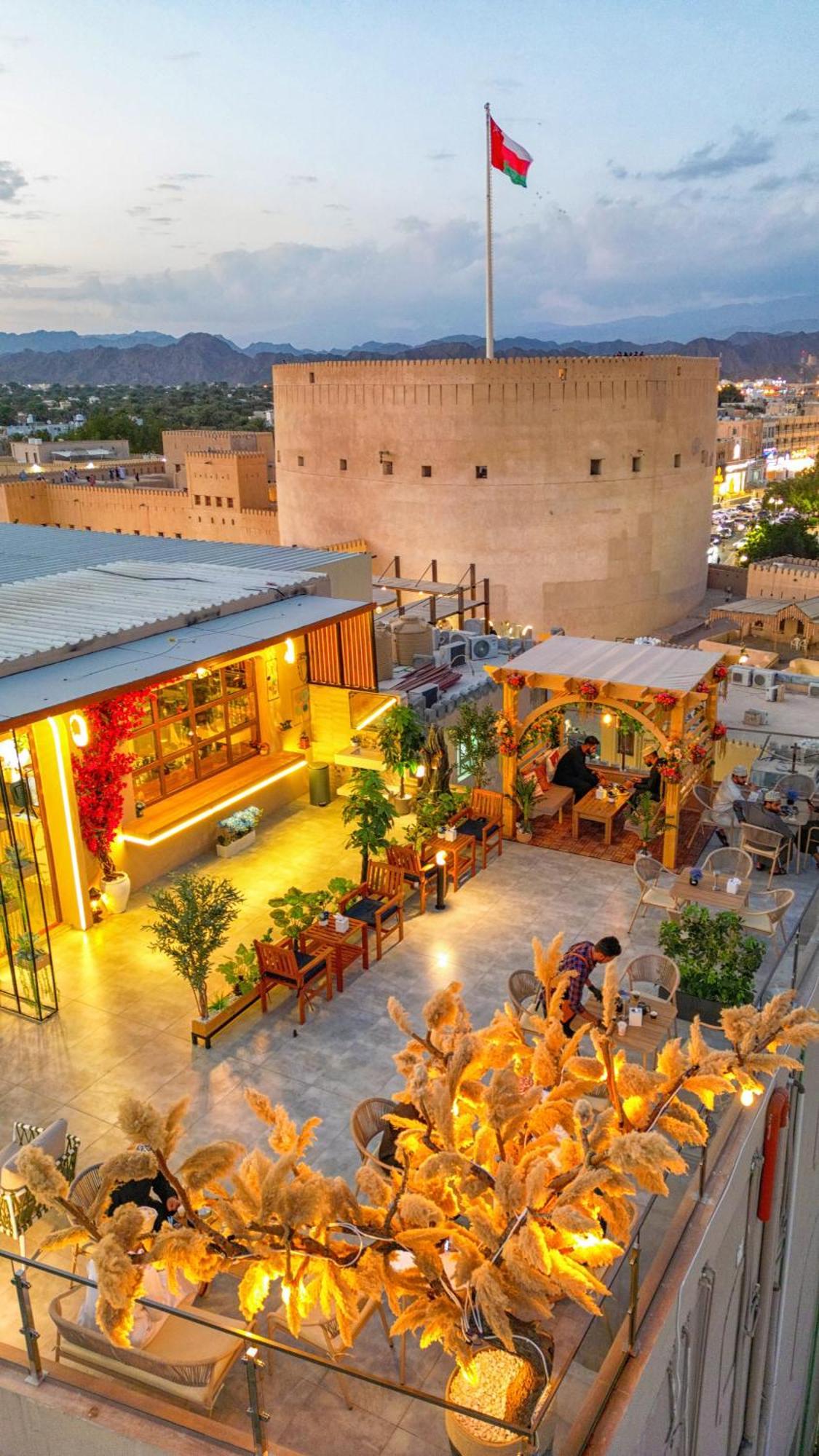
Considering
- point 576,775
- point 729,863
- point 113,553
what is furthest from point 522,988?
point 113,553

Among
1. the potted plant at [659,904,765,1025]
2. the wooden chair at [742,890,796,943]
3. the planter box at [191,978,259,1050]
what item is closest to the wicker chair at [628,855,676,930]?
the wooden chair at [742,890,796,943]

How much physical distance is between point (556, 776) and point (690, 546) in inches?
1164

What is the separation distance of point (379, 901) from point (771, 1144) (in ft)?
13.1

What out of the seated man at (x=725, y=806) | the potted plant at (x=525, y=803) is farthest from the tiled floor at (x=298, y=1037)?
the seated man at (x=725, y=806)

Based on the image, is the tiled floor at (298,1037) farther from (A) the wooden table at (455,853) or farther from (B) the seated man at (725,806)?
(B) the seated man at (725,806)

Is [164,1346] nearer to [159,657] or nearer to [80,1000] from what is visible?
[80,1000]

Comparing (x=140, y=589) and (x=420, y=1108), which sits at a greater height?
(x=140, y=589)

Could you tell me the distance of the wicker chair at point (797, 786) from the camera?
11.8 meters

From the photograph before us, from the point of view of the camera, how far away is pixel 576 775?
1276cm

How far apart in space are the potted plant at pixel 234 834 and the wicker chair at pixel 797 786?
20.2 ft

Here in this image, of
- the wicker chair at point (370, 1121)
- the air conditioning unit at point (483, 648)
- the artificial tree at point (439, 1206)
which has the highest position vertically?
the artificial tree at point (439, 1206)

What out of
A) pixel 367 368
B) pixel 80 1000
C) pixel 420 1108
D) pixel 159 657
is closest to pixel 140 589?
pixel 159 657

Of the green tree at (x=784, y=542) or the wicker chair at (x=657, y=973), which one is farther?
the green tree at (x=784, y=542)

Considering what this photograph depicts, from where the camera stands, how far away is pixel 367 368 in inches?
1378
